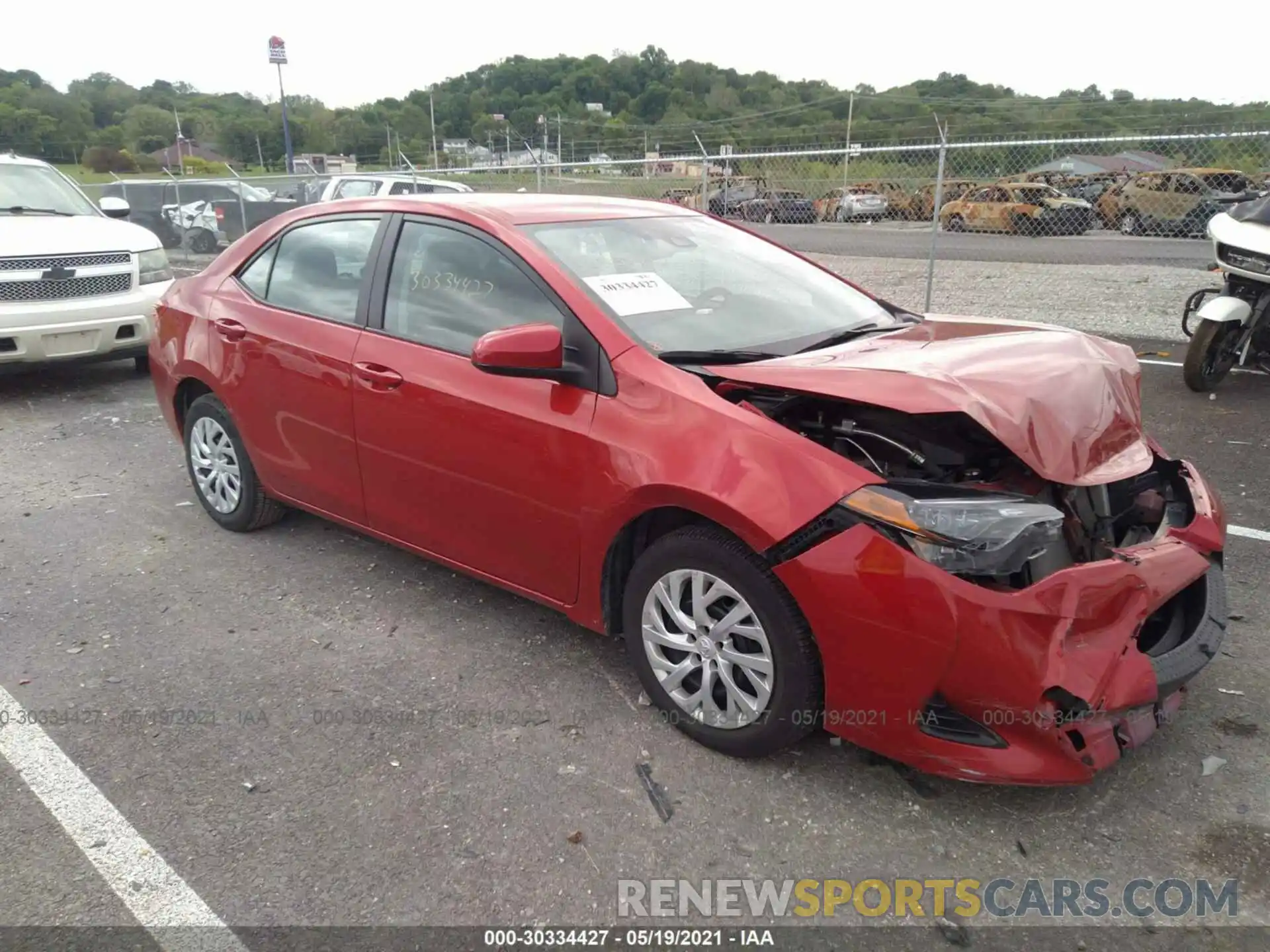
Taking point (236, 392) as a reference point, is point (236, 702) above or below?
below

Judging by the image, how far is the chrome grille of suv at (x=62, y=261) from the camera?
670cm

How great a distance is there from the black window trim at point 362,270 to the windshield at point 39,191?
16.3 feet

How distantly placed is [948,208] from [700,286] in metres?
14.7

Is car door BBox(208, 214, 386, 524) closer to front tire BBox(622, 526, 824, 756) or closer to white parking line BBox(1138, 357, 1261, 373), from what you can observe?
front tire BBox(622, 526, 824, 756)

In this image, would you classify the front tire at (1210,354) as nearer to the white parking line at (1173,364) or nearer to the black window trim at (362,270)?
the white parking line at (1173,364)

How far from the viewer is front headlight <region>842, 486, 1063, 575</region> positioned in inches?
89.9

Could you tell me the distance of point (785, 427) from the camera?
2.59 meters

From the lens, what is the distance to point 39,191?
7980mm

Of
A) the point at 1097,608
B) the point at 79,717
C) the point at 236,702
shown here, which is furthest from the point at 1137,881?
the point at 79,717

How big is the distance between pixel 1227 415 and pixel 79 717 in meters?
6.68

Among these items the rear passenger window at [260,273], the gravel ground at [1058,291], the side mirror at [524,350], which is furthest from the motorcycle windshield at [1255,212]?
the rear passenger window at [260,273]

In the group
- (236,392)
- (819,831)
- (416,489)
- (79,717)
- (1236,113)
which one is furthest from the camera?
(1236,113)

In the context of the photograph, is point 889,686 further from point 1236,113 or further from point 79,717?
point 1236,113

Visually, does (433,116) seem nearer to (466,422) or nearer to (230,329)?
(230,329)
